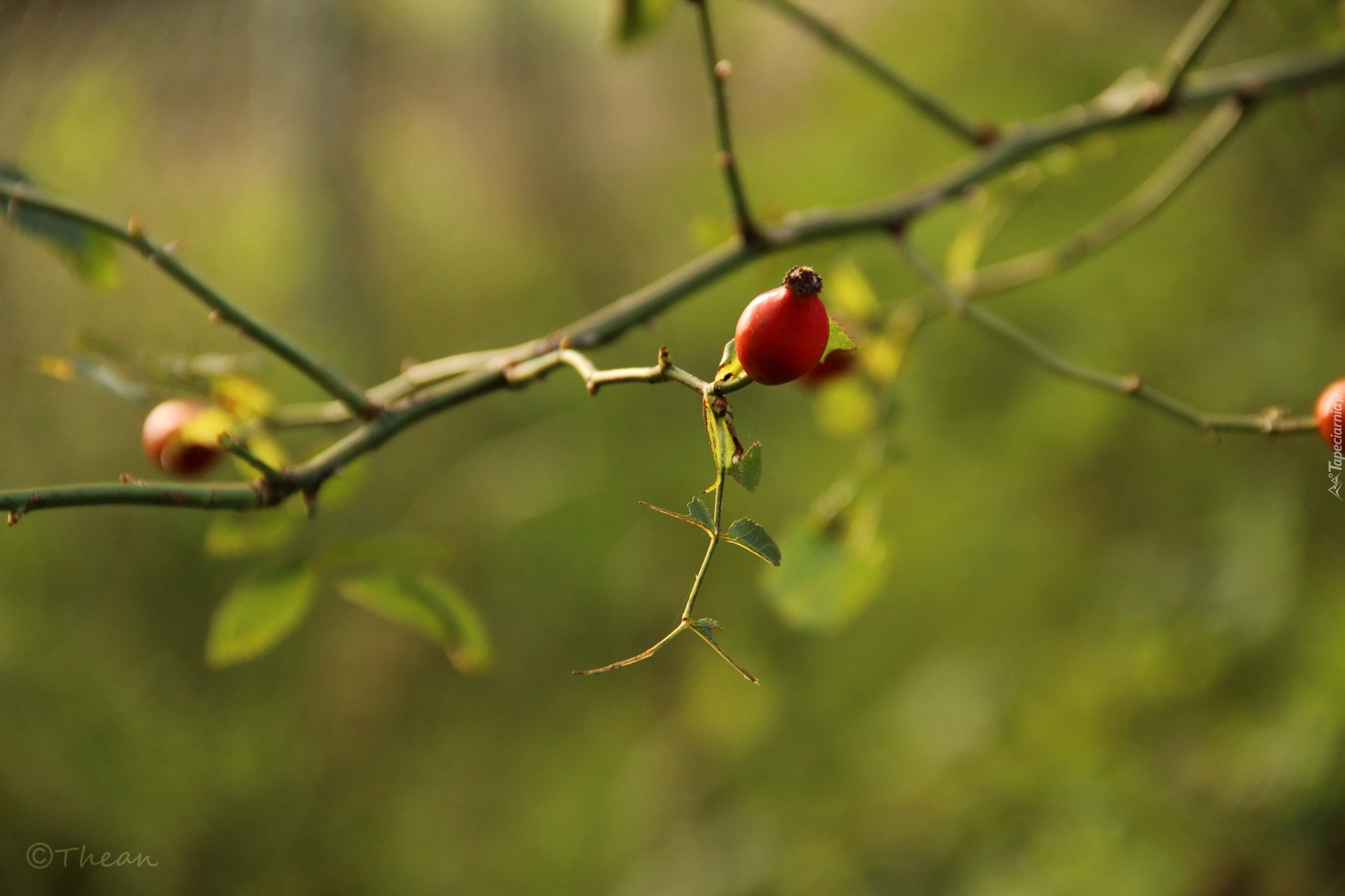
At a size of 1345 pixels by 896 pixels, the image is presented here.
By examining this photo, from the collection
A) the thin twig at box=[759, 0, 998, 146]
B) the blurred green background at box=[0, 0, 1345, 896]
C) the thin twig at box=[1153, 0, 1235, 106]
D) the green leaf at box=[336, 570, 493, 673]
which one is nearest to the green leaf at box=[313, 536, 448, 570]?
the green leaf at box=[336, 570, 493, 673]

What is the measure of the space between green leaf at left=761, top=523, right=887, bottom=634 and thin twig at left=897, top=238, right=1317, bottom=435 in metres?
0.23

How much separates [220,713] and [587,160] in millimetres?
2156

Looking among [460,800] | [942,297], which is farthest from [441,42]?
[942,297]

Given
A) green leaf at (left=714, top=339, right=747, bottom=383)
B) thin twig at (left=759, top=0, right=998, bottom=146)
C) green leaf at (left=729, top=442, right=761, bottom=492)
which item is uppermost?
thin twig at (left=759, top=0, right=998, bottom=146)

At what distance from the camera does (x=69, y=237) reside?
648 millimetres

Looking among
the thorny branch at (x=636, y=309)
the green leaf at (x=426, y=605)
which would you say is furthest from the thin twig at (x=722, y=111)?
the green leaf at (x=426, y=605)

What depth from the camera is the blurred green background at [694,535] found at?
115 centimetres

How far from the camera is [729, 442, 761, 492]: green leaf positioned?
1.16 feet

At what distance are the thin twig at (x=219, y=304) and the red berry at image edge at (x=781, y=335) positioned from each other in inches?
11.3

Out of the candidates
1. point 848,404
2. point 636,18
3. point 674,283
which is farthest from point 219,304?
point 848,404

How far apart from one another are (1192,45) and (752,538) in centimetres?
67

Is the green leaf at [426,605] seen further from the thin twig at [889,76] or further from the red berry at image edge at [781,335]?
the thin twig at [889,76]

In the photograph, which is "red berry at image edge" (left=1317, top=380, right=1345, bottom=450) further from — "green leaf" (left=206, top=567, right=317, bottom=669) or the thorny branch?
"green leaf" (left=206, top=567, right=317, bottom=669)

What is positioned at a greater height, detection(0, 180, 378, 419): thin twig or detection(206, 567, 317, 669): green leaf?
detection(0, 180, 378, 419): thin twig
